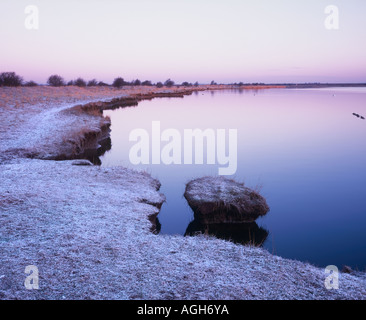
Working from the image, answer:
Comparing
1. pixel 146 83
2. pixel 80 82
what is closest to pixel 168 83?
pixel 146 83

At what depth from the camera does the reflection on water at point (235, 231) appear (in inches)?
371

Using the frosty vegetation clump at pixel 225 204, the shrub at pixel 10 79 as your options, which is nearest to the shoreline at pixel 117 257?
the frosty vegetation clump at pixel 225 204

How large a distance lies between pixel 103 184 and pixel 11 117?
19385mm

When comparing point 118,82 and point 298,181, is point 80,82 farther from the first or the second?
point 298,181

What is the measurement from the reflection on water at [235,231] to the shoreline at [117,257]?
145 cm

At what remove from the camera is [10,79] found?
2350 inches

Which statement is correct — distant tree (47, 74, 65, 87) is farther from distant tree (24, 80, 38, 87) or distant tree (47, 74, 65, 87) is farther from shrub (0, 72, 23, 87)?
shrub (0, 72, 23, 87)

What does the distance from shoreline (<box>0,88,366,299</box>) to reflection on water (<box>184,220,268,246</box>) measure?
1447 millimetres

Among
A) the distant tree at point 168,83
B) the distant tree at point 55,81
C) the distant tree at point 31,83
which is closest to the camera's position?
the distant tree at point 31,83

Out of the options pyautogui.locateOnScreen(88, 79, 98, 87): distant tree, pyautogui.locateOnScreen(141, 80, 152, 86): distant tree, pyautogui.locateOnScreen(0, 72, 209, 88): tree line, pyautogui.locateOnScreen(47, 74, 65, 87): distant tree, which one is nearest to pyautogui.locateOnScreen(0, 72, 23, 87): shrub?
pyautogui.locateOnScreen(0, 72, 209, 88): tree line

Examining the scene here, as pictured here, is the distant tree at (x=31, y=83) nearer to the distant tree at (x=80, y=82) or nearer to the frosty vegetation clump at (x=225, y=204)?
the distant tree at (x=80, y=82)

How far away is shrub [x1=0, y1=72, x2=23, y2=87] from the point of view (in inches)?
2317

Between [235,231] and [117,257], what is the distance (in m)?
4.85
